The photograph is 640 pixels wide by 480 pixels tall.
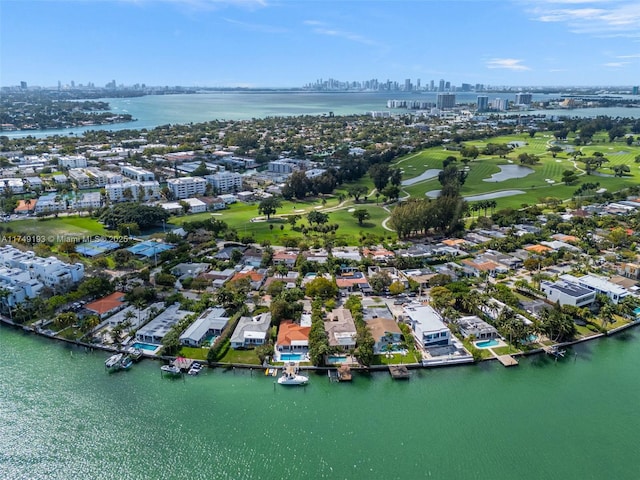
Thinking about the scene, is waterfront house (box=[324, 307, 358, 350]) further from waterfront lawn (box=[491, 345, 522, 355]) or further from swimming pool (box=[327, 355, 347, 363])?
waterfront lawn (box=[491, 345, 522, 355])

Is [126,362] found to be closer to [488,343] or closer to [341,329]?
[341,329]

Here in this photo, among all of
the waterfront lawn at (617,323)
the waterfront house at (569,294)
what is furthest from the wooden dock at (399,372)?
the waterfront lawn at (617,323)

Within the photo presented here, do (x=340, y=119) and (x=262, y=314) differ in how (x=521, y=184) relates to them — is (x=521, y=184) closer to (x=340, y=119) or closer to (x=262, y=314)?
(x=262, y=314)

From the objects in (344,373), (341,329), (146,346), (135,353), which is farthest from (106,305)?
(344,373)

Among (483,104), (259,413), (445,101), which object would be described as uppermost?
(445,101)

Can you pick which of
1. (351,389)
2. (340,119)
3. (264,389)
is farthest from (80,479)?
(340,119)

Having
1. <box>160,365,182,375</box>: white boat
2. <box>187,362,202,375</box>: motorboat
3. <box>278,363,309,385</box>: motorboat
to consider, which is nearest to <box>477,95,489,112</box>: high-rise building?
<box>278,363,309,385</box>: motorboat

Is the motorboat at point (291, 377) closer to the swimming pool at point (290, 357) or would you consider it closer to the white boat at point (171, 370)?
the swimming pool at point (290, 357)
